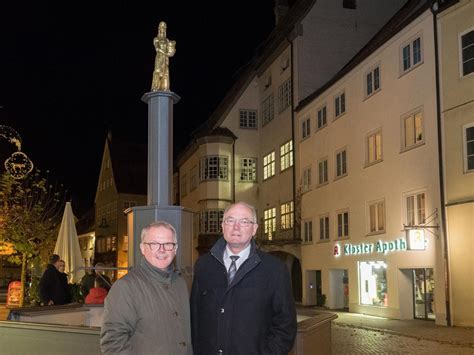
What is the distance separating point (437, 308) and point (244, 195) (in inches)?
860

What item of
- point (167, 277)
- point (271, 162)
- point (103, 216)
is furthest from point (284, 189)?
point (103, 216)

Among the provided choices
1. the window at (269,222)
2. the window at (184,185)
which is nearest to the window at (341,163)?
the window at (269,222)

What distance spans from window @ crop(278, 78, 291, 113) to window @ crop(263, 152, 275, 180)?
318cm

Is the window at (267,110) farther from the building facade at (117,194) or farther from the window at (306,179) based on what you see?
the building facade at (117,194)

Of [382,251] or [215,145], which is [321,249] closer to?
[382,251]

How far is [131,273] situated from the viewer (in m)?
4.50

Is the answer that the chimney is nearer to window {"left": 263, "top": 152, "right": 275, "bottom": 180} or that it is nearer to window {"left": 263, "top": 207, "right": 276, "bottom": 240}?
window {"left": 263, "top": 152, "right": 275, "bottom": 180}

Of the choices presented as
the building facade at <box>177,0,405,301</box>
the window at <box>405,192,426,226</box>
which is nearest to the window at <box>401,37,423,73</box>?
the window at <box>405,192,426,226</box>

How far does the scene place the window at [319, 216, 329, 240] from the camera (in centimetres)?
3184

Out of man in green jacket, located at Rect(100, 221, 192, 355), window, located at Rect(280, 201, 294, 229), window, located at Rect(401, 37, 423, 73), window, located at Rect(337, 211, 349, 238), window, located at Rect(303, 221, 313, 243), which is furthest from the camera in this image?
window, located at Rect(280, 201, 294, 229)

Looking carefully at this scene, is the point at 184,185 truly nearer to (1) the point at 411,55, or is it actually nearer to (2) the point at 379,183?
(2) the point at 379,183

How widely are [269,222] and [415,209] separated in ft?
55.4

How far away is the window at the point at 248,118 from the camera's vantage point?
43031 millimetres

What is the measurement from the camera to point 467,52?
21281mm
